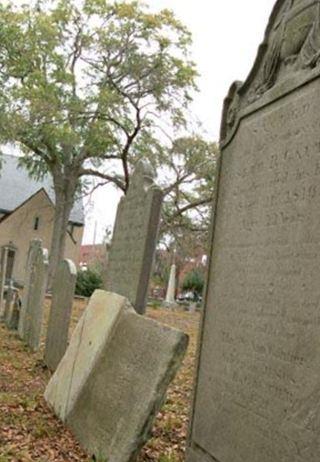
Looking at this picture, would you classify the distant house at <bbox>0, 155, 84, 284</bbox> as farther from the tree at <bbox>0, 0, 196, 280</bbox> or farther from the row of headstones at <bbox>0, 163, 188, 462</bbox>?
the row of headstones at <bbox>0, 163, 188, 462</bbox>

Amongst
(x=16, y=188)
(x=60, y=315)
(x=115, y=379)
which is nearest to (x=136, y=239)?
(x=115, y=379)

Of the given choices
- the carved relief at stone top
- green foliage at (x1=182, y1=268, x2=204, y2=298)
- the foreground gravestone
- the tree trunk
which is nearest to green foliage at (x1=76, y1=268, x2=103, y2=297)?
the tree trunk

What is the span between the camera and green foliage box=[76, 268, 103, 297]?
29094 mm

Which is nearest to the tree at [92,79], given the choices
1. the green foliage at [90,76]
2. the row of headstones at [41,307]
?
the green foliage at [90,76]

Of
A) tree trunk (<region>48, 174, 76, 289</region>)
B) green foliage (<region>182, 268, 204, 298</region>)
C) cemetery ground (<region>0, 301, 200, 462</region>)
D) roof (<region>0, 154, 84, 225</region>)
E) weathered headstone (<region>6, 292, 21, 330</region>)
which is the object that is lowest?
cemetery ground (<region>0, 301, 200, 462</region>)

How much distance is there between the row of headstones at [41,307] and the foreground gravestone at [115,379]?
2075mm

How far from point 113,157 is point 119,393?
27.0 metres

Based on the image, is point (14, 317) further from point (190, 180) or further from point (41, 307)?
point (190, 180)

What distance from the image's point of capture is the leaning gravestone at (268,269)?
3.46 metres

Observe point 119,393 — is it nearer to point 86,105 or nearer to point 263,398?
point 263,398

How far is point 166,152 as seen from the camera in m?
27.3

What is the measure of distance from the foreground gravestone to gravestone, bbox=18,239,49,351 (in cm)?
434

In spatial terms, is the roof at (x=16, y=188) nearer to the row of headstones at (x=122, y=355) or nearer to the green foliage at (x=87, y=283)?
the green foliage at (x=87, y=283)

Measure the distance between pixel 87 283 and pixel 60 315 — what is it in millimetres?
21075
